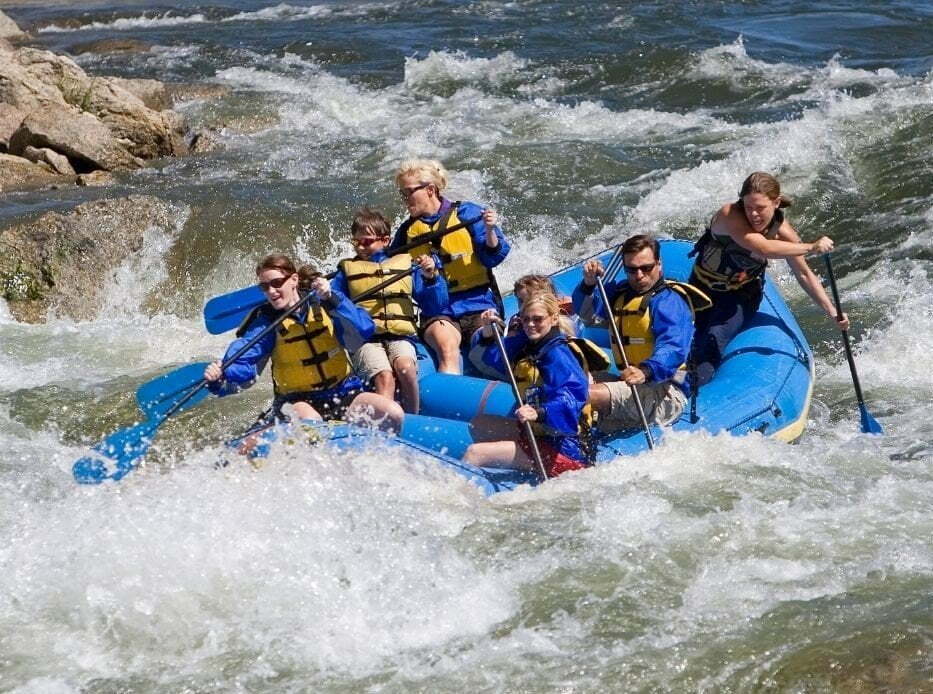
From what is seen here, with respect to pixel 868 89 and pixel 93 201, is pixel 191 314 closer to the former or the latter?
pixel 93 201

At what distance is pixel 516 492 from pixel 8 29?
17585mm

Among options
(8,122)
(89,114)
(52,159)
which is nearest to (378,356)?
(52,159)

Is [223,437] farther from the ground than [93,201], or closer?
closer

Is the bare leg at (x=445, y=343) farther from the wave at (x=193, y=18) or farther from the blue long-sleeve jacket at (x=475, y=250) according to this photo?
the wave at (x=193, y=18)

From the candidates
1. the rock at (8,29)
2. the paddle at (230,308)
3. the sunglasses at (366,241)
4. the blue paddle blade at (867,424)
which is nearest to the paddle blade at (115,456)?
the paddle at (230,308)

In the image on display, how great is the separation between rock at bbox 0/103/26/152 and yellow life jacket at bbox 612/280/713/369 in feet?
25.4

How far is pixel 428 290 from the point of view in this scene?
21.6 ft

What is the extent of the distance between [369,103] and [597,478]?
9.15 meters

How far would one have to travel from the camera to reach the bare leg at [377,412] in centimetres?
598

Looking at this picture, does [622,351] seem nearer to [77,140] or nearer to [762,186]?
[762,186]

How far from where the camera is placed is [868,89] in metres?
13.4

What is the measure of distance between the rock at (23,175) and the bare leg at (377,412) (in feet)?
20.9

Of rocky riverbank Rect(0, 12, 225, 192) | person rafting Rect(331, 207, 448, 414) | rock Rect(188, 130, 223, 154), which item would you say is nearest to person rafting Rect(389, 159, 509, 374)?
person rafting Rect(331, 207, 448, 414)

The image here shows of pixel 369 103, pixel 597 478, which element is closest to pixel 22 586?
pixel 597 478
